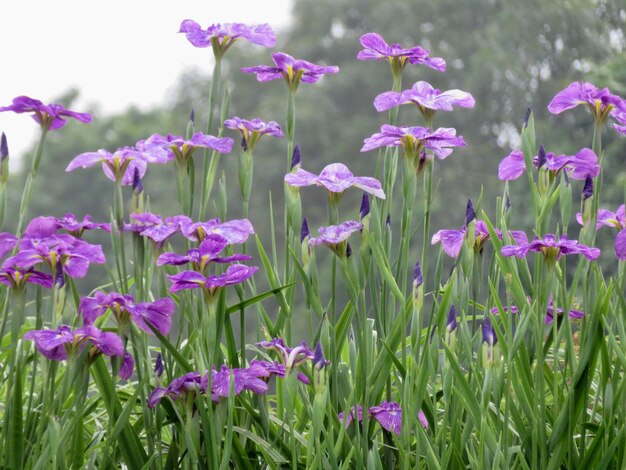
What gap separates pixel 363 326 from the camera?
1.67m

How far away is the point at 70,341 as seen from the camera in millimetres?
1624

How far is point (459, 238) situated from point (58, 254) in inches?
29.3

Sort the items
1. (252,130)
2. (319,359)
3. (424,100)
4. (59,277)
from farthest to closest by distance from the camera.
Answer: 1. (252,130)
2. (424,100)
3. (59,277)
4. (319,359)

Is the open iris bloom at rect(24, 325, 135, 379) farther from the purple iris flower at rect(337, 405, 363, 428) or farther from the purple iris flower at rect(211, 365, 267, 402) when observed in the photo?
the purple iris flower at rect(337, 405, 363, 428)

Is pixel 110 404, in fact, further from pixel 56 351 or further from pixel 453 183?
pixel 453 183

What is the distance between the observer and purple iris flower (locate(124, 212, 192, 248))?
1691mm

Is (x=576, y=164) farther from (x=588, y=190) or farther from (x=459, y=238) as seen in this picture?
(x=459, y=238)

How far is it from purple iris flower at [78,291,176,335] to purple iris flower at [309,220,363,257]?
0.28 metres

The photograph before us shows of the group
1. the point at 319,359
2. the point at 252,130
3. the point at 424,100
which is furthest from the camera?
the point at 252,130

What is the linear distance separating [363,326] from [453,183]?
1643 centimetres

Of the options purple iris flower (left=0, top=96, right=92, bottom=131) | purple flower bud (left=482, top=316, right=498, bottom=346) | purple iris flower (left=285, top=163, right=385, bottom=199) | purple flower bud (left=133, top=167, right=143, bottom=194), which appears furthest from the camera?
purple iris flower (left=0, top=96, right=92, bottom=131)

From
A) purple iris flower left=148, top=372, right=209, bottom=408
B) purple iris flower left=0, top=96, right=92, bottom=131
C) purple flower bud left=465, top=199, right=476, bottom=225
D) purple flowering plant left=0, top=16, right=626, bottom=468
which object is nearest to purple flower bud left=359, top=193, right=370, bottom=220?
purple flowering plant left=0, top=16, right=626, bottom=468

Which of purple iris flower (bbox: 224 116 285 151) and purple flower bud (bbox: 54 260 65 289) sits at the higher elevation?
purple iris flower (bbox: 224 116 285 151)

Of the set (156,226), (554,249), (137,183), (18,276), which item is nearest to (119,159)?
(137,183)
